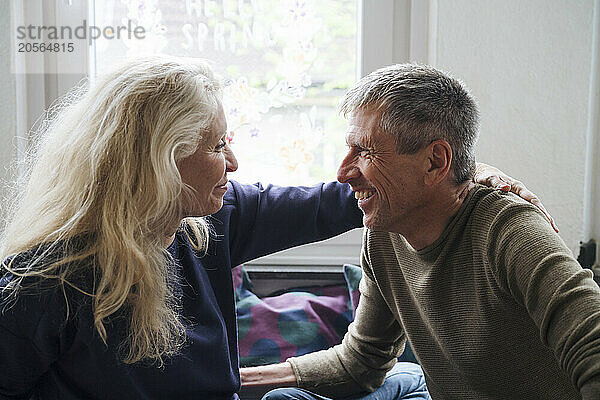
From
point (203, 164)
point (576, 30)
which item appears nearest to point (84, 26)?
point (203, 164)

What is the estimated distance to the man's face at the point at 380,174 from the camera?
1.42 meters

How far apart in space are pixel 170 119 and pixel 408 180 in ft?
1.67

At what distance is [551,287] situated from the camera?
1153 millimetres

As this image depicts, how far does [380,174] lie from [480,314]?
14.0 inches

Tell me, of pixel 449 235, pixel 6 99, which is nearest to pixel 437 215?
pixel 449 235

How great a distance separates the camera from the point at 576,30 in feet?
7.86

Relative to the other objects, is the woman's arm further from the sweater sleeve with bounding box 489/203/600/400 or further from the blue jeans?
the blue jeans

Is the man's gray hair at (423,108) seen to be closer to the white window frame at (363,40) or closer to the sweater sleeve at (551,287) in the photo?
the sweater sleeve at (551,287)

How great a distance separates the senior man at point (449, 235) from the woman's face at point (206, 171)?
29 centimetres

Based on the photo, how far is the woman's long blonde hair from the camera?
127cm

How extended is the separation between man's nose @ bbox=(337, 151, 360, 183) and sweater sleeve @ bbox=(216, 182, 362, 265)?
14cm

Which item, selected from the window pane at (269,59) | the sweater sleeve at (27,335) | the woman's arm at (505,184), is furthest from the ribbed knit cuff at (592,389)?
the window pane at (269,59)

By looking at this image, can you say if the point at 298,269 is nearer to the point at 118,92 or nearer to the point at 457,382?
the point at 457,382

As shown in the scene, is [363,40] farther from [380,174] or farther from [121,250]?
[121,250]
